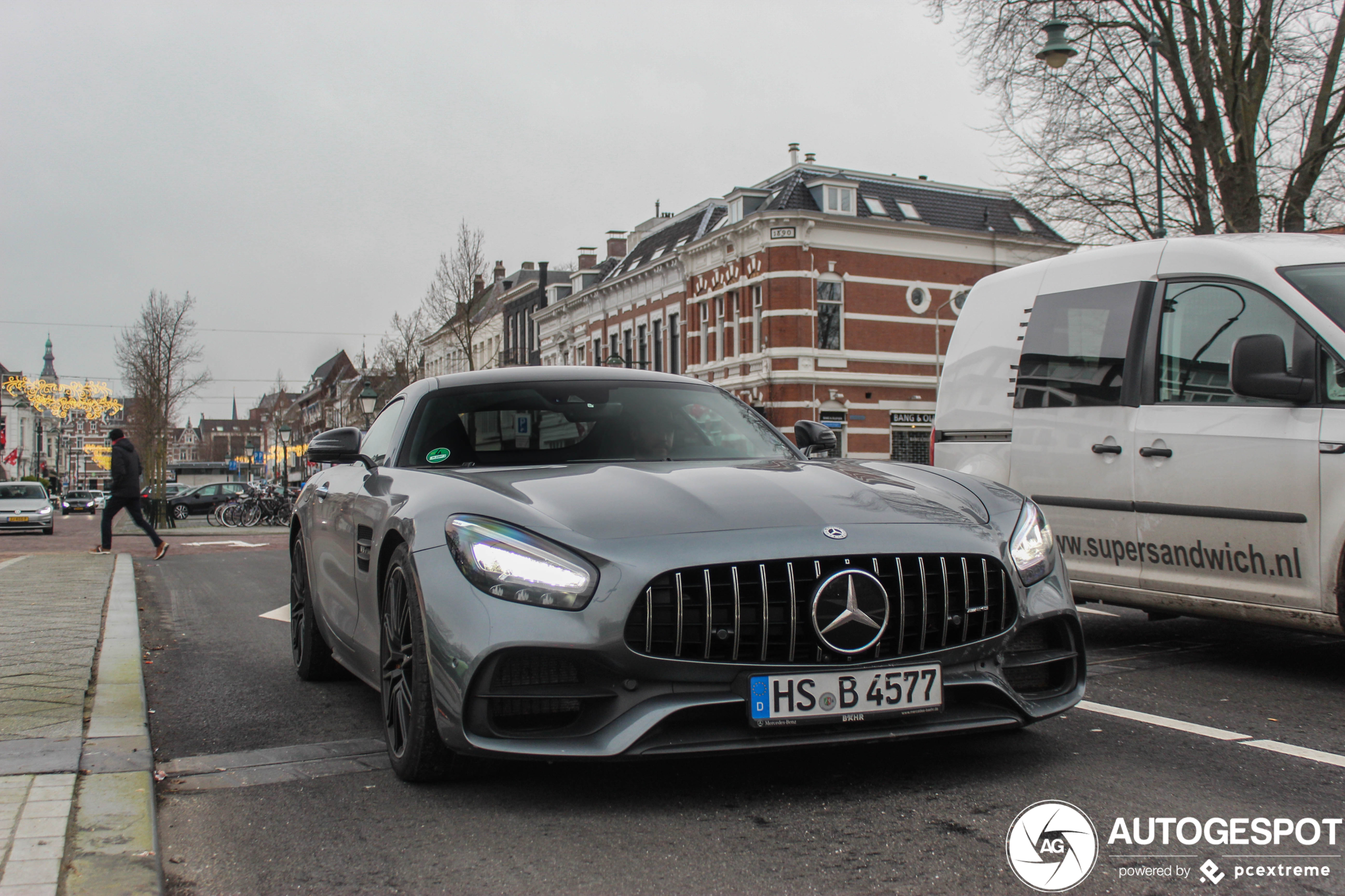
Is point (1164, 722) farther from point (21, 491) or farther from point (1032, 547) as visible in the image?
point (21, 491)

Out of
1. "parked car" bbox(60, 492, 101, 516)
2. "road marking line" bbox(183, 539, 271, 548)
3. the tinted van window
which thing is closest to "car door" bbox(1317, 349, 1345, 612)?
the tinted van window

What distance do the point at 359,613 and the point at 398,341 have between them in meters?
46.7

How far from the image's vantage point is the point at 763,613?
10.7 ft

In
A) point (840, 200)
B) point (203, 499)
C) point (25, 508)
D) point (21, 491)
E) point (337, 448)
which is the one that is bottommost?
point (203, 499)

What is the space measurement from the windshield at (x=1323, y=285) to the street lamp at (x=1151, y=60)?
11122 mm

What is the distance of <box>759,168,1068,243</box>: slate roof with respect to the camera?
131ft

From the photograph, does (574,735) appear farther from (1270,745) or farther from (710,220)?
(710,220)

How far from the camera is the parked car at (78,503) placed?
242 feet

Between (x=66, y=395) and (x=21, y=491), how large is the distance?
23.3 metres

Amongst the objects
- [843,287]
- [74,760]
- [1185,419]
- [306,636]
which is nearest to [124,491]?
[306,636]

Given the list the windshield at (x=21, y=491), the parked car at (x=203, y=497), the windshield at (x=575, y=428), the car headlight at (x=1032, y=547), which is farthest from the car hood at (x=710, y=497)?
the parked car at (x=203, y=497)

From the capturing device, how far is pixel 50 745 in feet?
13.4

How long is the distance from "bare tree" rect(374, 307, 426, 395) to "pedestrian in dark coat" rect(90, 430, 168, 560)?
2893 cm

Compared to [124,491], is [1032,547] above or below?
above
